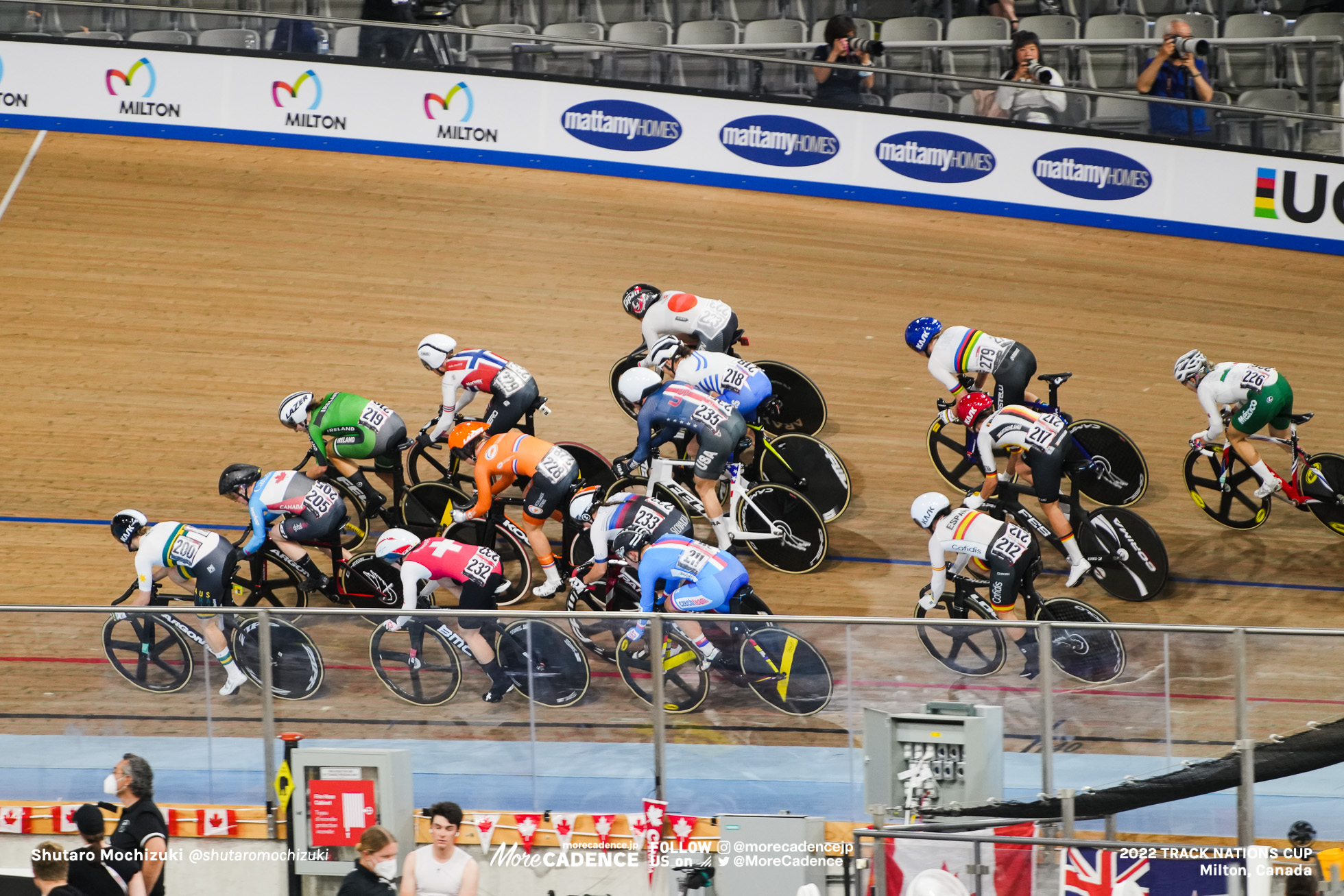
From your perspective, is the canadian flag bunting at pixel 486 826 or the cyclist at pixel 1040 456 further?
the cyclist at pixel 1040 456

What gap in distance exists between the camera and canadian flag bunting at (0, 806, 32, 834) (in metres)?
7.04

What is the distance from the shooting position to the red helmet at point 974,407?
1023cm

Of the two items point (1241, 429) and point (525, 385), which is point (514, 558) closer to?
point (525, 385)

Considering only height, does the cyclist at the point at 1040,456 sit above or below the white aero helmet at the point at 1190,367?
below

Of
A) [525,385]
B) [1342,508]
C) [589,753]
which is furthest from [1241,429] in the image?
[589,753]

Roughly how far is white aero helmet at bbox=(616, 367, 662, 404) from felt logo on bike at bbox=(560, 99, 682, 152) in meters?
→ 5.47

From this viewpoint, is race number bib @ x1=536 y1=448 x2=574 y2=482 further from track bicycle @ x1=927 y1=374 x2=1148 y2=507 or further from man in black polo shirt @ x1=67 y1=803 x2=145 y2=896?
man in black polo shirt @ x1=67 y1=803 x2=145 y2=896

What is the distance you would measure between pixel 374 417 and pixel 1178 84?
864 centimetres

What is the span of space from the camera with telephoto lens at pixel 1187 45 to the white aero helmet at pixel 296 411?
899 cm

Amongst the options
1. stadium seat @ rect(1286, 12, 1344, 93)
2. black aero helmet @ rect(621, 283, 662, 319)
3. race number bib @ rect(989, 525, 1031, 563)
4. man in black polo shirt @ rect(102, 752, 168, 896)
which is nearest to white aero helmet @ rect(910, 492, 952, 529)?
race number bib @ rect(989, 525, 1031, 563)

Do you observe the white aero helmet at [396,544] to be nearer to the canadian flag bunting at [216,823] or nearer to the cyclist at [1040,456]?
the canadian flag bunting at [216,823]

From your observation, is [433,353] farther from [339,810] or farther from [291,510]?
[339,810]

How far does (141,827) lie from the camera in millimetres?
6336

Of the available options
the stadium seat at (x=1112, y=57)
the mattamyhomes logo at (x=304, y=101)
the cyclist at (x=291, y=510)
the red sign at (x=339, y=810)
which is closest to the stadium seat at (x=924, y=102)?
the stadium seat at (x=1112, y=57)
